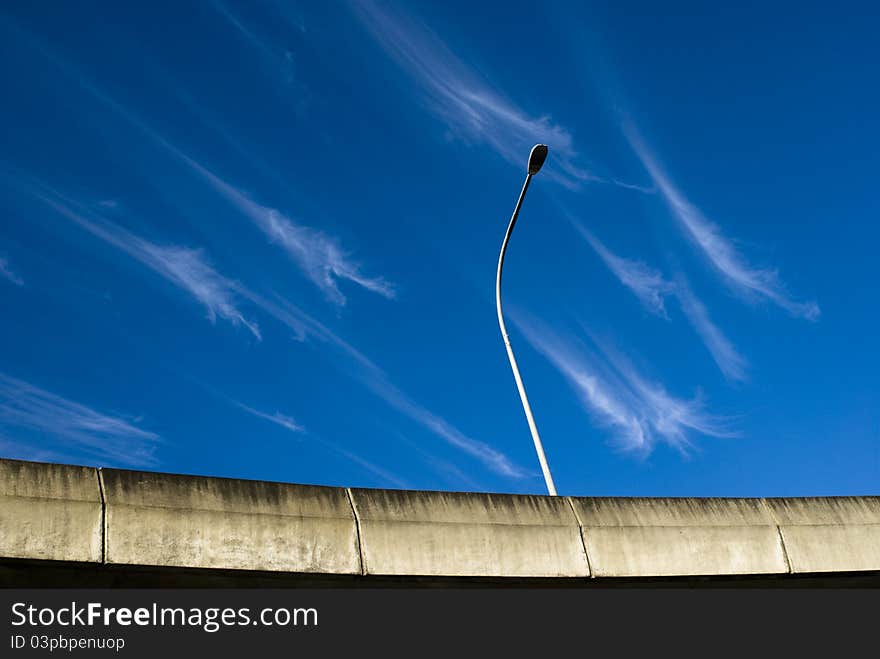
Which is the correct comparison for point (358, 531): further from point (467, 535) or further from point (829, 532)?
point (829, 532)

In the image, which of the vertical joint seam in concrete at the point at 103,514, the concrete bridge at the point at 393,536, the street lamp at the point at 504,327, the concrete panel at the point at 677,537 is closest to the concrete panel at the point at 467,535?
the concrete bridge at the point at 393,536

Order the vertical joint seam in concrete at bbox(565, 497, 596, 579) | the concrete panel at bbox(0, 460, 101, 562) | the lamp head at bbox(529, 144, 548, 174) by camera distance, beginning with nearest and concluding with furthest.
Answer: the concrete panel at bbox(0, 460, 101, 562), the vertical joint seam in concrete at bbox(565, 497, 596, 579), the lamp head at bbox(529, 144, 548, 174)

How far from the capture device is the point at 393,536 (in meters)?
7.78

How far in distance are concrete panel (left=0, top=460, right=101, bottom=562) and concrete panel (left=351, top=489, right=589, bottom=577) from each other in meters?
2.31

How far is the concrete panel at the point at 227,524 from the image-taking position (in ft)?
23.0

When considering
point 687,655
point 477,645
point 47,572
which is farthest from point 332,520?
point 687,655

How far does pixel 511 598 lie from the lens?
8.20 meters

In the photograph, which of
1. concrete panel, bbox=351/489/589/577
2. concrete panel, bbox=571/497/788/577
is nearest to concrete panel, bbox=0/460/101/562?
concrete panel, bbox=351/489/589/577

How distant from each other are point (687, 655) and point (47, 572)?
589cm

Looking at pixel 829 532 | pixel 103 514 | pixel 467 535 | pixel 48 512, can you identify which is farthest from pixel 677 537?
pixel 48 512

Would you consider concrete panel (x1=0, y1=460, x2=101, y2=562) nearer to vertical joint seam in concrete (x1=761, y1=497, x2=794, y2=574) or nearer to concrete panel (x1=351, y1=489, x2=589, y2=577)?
concrete panel (x1=351, y1=489, x2=589, y2=577)

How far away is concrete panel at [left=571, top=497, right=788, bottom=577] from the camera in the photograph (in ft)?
27.4

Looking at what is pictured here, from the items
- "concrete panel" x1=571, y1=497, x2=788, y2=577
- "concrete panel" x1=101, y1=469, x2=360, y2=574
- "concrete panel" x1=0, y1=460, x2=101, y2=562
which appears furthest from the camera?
"concrete panel" x1=571, y1=497, x2=788, y2=577

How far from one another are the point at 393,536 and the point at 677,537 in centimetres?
296
